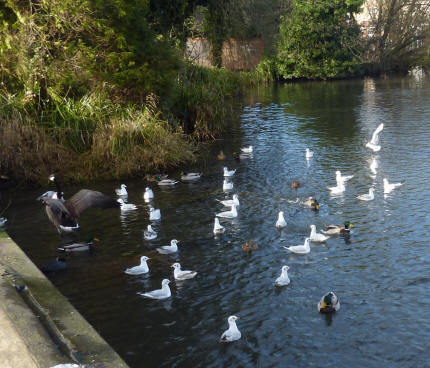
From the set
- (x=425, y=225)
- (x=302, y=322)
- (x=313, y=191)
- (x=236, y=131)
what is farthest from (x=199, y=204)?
(x=236, y=131)

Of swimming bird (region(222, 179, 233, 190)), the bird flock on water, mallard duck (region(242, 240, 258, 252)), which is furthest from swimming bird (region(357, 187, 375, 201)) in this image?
mallard duck (region(242, 240, 258, 252))

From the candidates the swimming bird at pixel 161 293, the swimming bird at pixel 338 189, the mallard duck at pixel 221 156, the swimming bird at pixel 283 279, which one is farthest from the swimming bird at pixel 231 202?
the mallard duck at pixel 221 156

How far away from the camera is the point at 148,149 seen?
19.7m

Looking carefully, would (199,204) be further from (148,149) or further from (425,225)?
(425,225)

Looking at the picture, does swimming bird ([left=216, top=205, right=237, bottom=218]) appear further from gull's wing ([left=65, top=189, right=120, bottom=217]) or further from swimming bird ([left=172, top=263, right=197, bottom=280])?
swimming bird ([left=172, top=263, right=197, bottom=280])

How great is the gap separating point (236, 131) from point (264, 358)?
20.8m

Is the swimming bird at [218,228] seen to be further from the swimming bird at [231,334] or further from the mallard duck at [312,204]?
the swimming bird at [231,334]

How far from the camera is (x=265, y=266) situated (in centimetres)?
1157

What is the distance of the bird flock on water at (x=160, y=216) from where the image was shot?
10.4 m

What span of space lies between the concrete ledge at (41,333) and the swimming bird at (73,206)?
4.51 m

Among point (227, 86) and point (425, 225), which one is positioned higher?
point (227, 86)

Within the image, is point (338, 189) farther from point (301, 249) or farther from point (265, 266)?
point (265, 266)

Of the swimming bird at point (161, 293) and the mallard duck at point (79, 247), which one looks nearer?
the swimming bird at point (161, 293)

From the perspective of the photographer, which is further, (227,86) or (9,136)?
(227,86)
